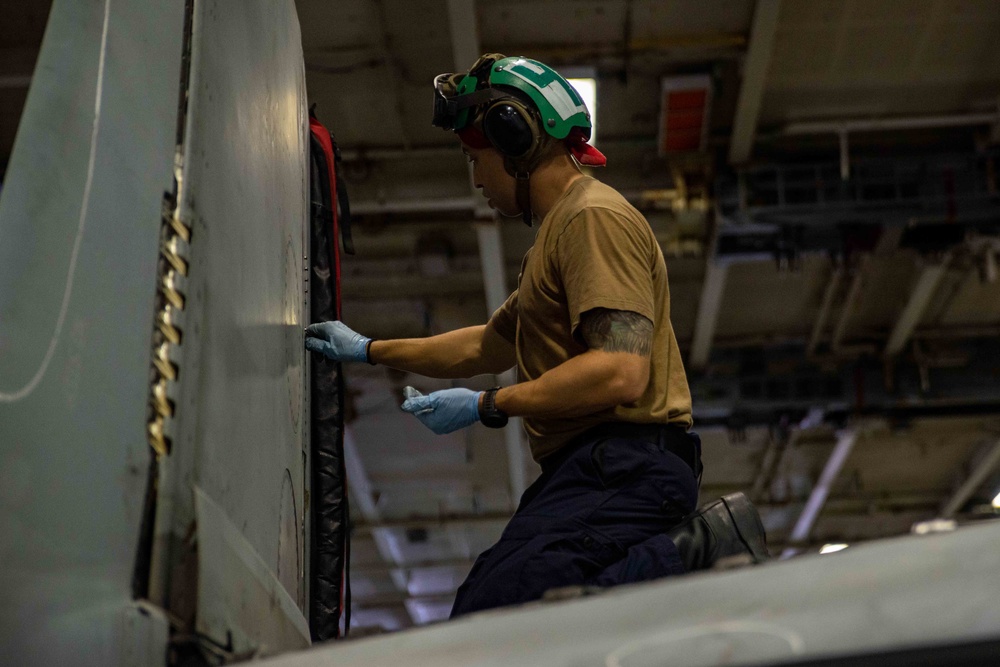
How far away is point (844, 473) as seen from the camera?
12.4 metres

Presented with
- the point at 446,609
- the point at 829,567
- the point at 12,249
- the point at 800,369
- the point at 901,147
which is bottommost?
the point at 829,567

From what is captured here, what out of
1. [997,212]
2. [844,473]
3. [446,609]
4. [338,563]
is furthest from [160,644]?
[446,609]

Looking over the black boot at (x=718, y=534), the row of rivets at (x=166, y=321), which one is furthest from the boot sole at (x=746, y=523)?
the row of rivets at (x=166, y=321)

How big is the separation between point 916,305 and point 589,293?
791cm

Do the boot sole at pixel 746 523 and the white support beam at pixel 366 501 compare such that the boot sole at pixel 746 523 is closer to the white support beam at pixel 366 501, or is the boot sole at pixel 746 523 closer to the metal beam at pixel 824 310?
the metal beam at pixel 824 310

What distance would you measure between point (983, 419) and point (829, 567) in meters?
10.3

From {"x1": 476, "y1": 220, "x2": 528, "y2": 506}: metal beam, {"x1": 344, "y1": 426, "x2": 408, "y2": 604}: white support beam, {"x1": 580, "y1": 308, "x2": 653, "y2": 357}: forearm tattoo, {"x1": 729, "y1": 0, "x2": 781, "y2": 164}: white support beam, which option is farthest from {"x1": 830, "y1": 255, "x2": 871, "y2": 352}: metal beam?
A: {"x1": 580, "y1": 308, "x2": 653, "y2": 357}: forearm tattoo

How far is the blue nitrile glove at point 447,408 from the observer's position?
111 inches

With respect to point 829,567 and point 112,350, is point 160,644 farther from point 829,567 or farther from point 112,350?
point 829,567

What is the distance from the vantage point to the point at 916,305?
31.4 ft

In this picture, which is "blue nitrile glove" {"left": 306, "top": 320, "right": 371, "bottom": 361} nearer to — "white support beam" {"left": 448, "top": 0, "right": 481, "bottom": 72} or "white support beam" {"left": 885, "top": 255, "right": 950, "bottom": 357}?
"white support beam" {"left": 448, "top": 0, "right": 481, "bottom": 72}

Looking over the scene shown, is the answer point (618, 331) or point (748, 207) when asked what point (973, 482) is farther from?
point (618, 331)

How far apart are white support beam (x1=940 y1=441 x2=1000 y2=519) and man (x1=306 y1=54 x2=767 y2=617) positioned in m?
10.1

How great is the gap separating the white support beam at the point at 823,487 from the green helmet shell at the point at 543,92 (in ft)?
28.1
